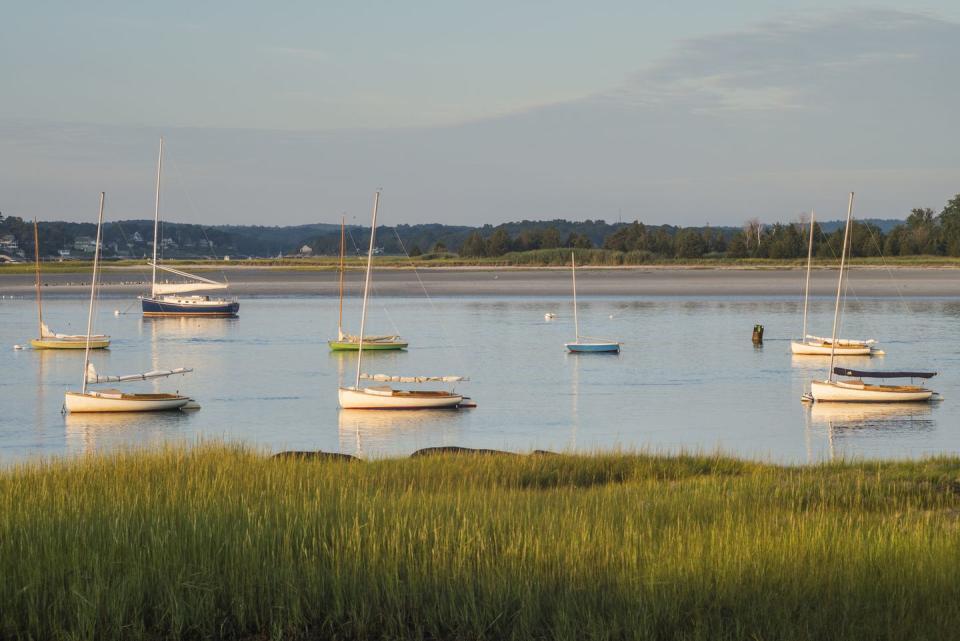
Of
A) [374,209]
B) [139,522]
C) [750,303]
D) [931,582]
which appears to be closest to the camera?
[931,582]

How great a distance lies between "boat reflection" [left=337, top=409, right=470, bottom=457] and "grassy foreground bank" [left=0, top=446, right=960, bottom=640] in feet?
46.2

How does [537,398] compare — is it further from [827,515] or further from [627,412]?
[827,515]

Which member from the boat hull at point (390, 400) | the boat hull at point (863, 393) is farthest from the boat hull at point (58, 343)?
the boat hull at point (863, 393)

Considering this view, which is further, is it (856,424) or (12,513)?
(856,424)

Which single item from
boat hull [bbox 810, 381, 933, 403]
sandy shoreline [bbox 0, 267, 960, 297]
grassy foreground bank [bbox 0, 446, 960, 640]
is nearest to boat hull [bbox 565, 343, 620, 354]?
boat hull [bbox 810, 381, 933, 403]

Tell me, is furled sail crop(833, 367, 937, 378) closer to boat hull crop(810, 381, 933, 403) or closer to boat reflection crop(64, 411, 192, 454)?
boat hull crop(810, 381, 933, 403)

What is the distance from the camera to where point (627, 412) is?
34219mm

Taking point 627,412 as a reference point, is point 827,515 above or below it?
above

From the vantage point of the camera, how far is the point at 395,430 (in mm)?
31781

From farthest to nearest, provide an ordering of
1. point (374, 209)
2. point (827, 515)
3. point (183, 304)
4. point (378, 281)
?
point (378, 281) < point (183, 304) < point (374, 209) < point (827, 515)

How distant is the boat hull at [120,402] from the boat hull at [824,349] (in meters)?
29.5

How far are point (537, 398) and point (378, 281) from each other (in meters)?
104

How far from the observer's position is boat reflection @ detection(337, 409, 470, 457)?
2792 centimetres

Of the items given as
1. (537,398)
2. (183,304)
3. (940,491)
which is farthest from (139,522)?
(183,304)
